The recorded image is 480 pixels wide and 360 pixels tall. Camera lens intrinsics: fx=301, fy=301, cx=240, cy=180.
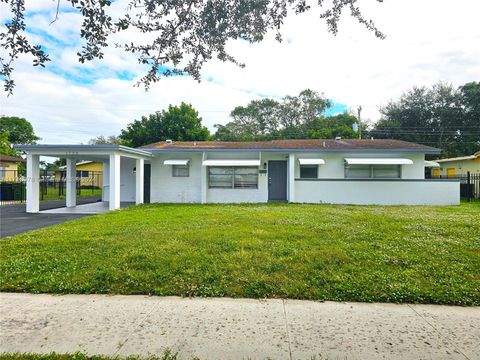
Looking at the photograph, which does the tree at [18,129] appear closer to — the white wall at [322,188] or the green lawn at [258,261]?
the white wall at [322,188]

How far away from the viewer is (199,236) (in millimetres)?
6992

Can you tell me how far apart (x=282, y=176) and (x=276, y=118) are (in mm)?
27461

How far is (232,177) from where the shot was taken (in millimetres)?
16094

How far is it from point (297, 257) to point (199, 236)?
2.53 m

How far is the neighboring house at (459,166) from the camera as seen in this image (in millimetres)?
20172

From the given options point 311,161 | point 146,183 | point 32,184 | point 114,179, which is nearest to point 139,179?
point 114,179

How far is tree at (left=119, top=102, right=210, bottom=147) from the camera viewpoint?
33.9 m

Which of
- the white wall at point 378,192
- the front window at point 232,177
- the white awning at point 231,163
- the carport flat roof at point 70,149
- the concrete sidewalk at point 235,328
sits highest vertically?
the carport flat roof at point 70,149

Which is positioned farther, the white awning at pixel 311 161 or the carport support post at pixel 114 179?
the white awning at pixel 311 161

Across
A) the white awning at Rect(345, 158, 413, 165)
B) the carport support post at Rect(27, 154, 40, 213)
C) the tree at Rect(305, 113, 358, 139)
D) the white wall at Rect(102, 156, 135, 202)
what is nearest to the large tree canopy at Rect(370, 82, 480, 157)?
the tree at Rect(305, 113, 358, 139)

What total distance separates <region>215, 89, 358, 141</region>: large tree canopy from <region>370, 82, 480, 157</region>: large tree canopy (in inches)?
260

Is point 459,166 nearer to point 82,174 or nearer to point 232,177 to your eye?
point 232,177

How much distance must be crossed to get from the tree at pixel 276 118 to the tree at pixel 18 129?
94.2 feet

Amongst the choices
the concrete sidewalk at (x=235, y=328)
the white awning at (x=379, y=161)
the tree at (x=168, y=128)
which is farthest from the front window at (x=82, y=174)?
the concrete sidewalk at (x=235, y=328)
